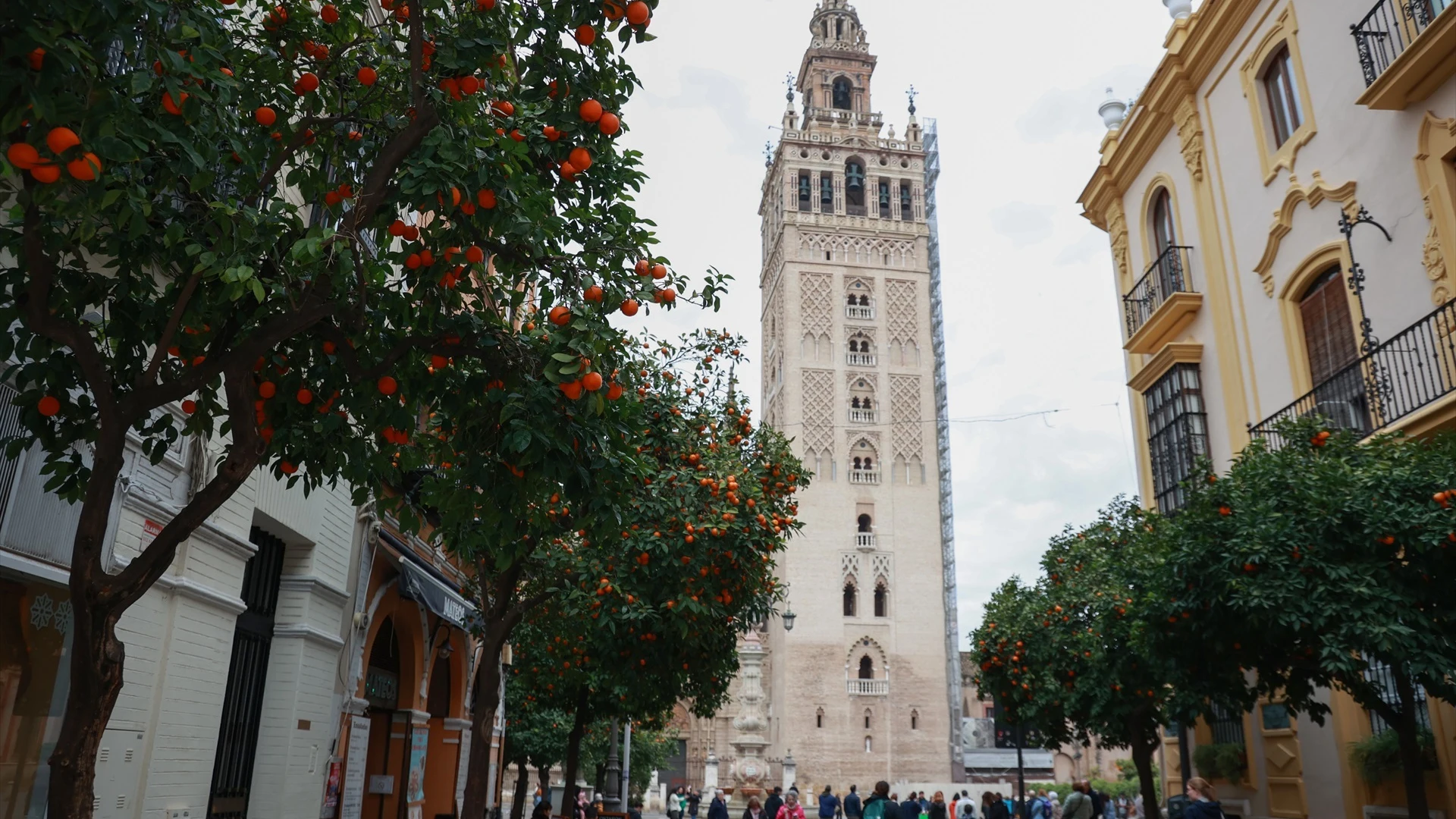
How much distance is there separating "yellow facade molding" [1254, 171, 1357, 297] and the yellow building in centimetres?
3

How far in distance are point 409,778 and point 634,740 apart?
31.4m

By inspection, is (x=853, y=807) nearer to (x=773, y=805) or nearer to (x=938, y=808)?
(x=773, y=805)

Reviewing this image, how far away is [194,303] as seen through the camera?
16.0ft

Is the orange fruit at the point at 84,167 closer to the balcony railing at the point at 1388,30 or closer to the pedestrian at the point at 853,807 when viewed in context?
the balcony railing at the point at 1388,30

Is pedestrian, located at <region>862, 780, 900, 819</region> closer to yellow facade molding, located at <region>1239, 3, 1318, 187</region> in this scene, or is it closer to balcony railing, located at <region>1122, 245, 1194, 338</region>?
balcony railing, located at <region>1122, 245, 1194, 338</region>

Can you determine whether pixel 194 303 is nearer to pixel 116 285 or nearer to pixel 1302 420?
pixel 116 285

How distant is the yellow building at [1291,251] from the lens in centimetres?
1064

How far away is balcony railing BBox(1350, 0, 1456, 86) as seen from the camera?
1077cm

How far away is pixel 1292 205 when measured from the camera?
1308 centimetres

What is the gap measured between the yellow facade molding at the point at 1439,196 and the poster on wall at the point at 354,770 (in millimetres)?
11877

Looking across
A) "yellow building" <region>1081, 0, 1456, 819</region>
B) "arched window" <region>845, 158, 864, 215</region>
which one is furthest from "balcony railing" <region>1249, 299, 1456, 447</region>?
"arched window" <region>845, 158, 864, 215</region>

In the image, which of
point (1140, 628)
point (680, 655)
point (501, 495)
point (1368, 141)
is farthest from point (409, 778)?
point (1368, 141)

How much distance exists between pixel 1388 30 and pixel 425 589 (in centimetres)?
1251

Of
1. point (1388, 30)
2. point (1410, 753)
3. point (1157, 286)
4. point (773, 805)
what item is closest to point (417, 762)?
point (773, 805)
